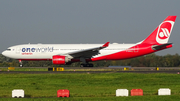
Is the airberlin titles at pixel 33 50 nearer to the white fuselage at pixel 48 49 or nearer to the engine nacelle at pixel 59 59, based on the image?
the white fuselage at pixel 48 49

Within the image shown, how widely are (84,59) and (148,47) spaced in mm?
8879

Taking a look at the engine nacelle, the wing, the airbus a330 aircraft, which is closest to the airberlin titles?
the airbus a330 aircraft

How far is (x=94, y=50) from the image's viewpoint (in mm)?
41219

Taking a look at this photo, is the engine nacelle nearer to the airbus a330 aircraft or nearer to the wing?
the airbus a330 aircraft

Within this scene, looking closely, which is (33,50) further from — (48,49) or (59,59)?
(59,59)

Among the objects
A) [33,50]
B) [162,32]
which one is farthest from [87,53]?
[162,32]

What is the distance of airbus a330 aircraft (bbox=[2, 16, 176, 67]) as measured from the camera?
135ft

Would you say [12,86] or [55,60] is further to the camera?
[55,60]

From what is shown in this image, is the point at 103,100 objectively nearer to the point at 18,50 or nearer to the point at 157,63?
the point at 18,50

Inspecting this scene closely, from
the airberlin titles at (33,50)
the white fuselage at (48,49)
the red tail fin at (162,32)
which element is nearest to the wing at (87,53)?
the white fuselage at (48,49)

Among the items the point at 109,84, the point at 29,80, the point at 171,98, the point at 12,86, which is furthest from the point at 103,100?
the point at 29,80

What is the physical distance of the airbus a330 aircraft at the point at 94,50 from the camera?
41.2 metres

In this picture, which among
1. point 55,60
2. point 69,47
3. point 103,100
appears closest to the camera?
point 103,100

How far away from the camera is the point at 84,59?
42281 millimetres
